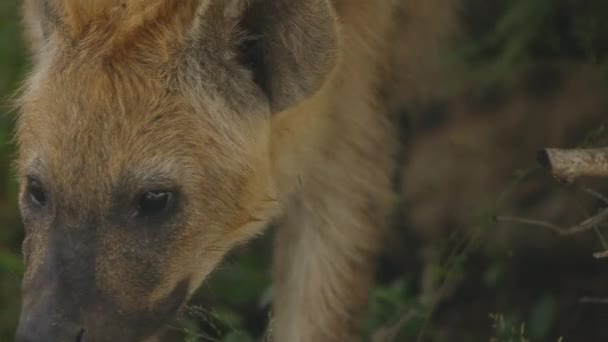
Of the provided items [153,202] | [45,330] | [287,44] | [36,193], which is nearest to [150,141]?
[153,202]

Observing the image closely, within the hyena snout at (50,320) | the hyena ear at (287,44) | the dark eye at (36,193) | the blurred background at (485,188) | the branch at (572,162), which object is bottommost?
the blurred background at (485,188)

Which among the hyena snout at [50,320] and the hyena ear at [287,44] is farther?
the hyena ear at [287,44]

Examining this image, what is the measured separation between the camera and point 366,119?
4523 mm

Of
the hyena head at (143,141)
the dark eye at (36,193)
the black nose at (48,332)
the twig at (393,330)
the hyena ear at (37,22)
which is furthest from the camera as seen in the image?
the twig at (393,330)

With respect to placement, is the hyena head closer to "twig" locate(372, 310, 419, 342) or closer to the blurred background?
"twig" locate(372, 310, 419, 342)

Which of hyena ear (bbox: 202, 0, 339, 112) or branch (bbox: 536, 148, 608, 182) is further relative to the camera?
hyena ear (bbox: 202, 0, 339, 112)

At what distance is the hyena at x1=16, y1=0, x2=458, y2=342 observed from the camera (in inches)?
A: 135

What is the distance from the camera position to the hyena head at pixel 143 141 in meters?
3.43

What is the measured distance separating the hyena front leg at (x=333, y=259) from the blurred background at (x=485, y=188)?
20 cm

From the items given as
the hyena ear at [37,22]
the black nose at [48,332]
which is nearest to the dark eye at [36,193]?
the black nose at [48,332]

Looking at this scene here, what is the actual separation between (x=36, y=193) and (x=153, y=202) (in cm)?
35

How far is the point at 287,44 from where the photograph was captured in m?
3.66

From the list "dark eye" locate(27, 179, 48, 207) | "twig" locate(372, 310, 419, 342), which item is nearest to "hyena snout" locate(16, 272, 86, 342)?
"dark eye" locate(27, 179, 48, 207)

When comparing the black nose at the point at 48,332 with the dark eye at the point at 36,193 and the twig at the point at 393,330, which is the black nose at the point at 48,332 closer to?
the dark eye at the point at 36,193
